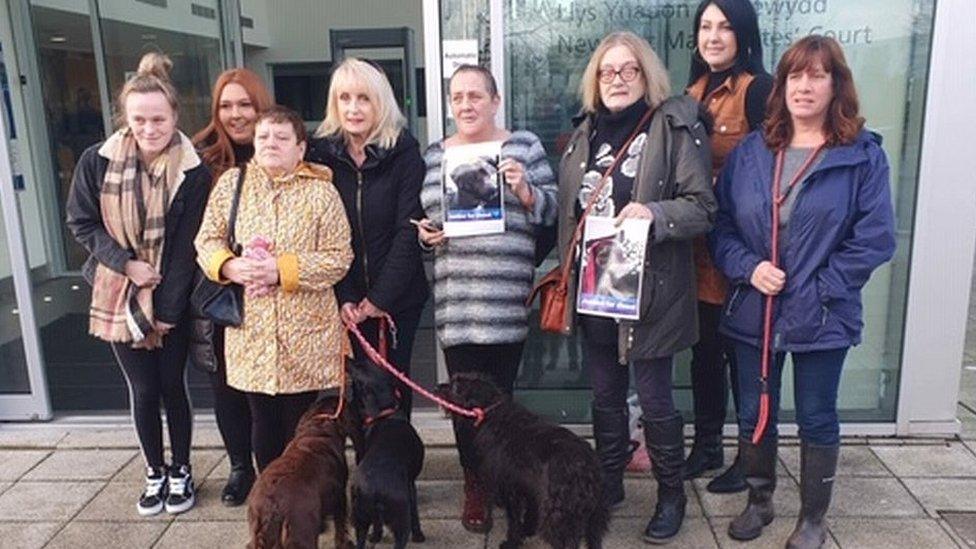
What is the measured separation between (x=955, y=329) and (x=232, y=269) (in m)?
3.70

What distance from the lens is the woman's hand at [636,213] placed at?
286 cm

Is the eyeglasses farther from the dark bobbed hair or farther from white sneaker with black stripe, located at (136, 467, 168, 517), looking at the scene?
white sneaker with black stripe, located at (136, 467, 168, 517)

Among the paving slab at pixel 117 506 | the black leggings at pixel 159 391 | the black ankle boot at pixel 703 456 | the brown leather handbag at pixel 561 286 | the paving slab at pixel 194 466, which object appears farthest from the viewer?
the paving slab at pixel 194 466

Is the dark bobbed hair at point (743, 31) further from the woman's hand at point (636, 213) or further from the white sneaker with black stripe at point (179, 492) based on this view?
the white sneaker with black stripe at point (179, 492)

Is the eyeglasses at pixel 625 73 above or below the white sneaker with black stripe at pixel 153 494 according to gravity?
above

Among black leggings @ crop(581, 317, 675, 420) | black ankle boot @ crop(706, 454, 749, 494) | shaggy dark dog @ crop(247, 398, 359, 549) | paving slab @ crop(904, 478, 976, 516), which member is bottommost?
paving slab @ crop(904, 478, 976, 516)

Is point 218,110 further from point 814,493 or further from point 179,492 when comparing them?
point 814,493

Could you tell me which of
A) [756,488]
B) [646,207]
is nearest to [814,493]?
[756,488]

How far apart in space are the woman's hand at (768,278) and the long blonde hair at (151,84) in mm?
2532

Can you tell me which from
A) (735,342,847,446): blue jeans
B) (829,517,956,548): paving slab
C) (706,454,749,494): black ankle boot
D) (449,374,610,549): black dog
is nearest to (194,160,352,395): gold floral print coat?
(449,374,610,549): black dog


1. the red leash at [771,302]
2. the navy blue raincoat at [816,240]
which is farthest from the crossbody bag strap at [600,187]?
the red leash at [771,302]

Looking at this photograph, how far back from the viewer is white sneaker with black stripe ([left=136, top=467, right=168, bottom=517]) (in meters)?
3.66

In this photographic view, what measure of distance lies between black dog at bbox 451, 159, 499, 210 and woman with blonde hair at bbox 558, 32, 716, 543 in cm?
33

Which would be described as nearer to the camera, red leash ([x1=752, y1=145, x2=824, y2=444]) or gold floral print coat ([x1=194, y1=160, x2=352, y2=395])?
red leash ([x1=752, y1=145, x2=824, y2=444])
